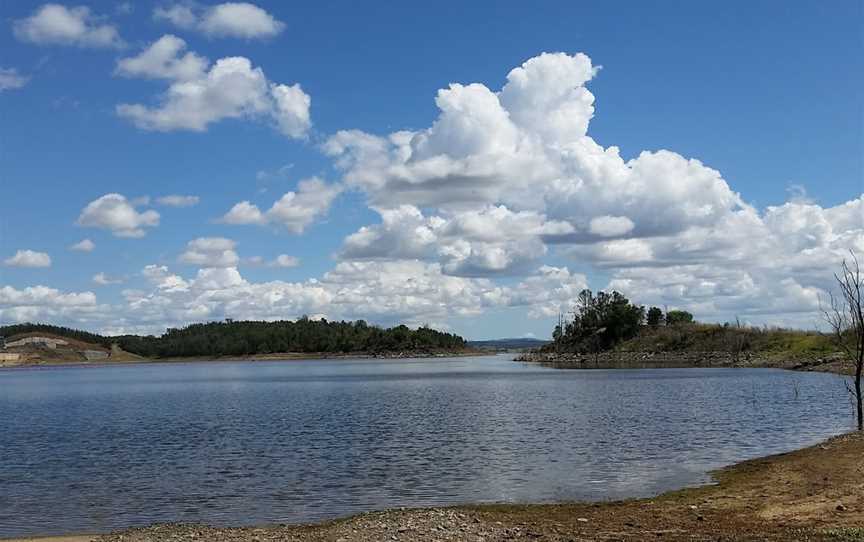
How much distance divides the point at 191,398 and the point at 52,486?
74.1 meters

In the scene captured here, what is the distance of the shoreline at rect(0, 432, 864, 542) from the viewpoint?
2141 cm

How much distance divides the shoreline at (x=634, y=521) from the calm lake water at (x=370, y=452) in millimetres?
2841

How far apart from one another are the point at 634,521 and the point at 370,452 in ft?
76.5

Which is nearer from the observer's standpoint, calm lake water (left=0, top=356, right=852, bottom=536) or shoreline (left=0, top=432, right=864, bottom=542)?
shoreline (left=0, top=432, right=864, bottom=542)

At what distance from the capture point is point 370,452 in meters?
44.3

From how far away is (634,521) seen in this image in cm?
2350

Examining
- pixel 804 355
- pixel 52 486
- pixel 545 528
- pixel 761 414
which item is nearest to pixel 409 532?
pixel 545 528

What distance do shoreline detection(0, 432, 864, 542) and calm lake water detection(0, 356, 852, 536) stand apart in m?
2.84

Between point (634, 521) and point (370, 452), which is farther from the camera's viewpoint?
point (370, 452)

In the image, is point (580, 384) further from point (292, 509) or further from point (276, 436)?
point (292, 509)

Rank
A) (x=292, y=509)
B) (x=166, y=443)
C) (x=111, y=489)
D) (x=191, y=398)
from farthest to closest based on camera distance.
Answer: (x=191, y=398) → (x=166, y=443) → (x=111, y=489) → (x=292, y=509)

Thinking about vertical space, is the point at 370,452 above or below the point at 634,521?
below

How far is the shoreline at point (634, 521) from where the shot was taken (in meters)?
21.4

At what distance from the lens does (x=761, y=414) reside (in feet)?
195
